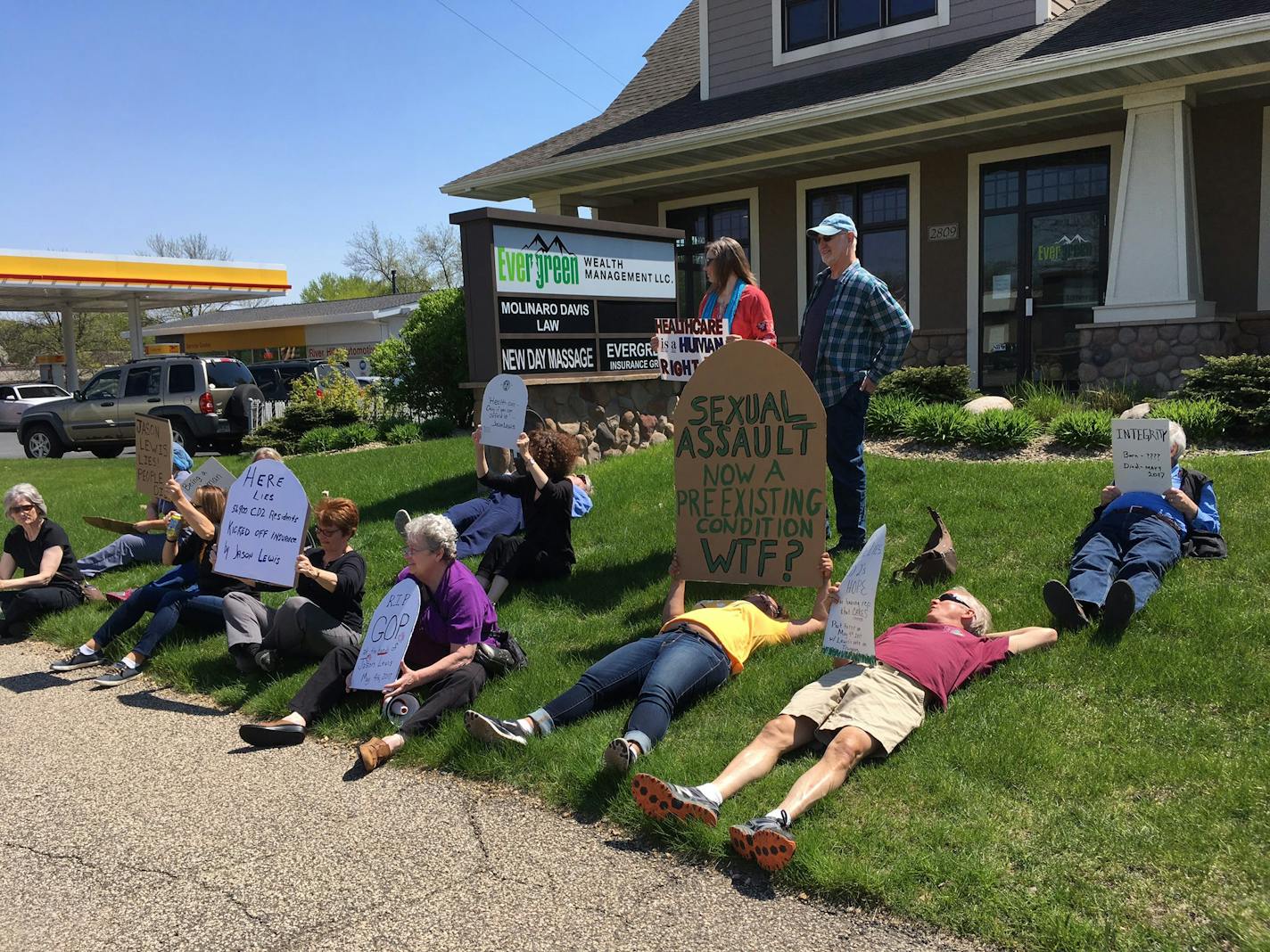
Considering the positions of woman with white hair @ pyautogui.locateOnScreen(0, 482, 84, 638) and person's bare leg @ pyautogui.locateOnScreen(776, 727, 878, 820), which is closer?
person's bare leg @ pyautogui.locateOnScreen(776, 727, 878, 820)

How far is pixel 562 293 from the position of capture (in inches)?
367

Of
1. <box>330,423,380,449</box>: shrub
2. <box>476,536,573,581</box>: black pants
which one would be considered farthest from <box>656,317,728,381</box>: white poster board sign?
<box>330,423,380,449</box>: shrub

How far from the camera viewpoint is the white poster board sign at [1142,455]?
553 cm

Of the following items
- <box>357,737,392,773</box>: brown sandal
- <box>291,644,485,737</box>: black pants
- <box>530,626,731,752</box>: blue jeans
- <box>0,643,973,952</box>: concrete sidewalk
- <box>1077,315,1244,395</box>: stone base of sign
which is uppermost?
<box>1077,315,1244,395</box>: stone base of sign

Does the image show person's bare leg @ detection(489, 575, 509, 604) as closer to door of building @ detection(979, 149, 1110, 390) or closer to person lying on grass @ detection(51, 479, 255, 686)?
person lying on grass @ detection(51, 479, 255, 686)

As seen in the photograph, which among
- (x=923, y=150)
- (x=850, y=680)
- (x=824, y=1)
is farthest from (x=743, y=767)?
(x=824, y=1)

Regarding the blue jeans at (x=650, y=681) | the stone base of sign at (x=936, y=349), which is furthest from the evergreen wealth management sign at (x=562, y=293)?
the stone base of sign at (x=936, y=349)

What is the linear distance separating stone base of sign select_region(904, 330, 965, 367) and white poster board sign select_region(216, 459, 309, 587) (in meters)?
10.1

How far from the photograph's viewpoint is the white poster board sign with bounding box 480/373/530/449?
6.82m

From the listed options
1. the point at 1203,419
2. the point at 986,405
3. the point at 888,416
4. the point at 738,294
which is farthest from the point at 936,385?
the point at 738,294

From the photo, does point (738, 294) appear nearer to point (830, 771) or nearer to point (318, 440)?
point (830, 771)

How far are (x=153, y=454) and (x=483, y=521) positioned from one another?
256 cm

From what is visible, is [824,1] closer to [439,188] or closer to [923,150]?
[923,150]

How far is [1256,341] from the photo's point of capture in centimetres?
Result: 1141
